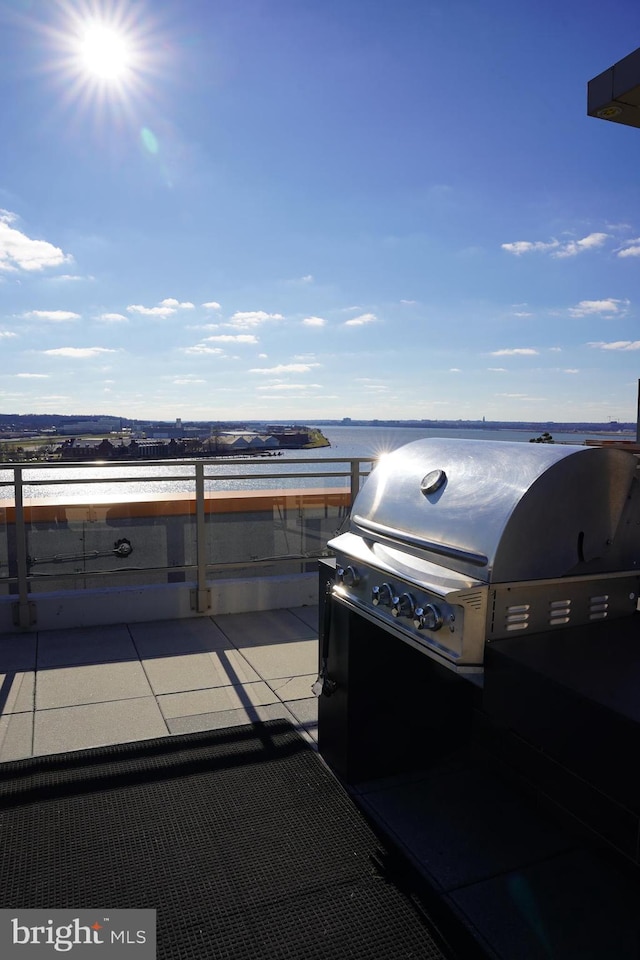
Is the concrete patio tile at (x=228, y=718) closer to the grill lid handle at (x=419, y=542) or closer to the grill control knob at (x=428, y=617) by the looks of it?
the grill lid handle at (x=419, y=542)

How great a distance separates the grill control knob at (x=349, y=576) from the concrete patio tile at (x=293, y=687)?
1.41 metres

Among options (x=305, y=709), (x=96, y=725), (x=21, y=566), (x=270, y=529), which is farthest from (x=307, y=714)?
(x=21, y=566)

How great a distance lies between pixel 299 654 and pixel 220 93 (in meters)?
5.31

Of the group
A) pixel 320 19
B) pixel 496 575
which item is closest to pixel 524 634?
pixel 496 575

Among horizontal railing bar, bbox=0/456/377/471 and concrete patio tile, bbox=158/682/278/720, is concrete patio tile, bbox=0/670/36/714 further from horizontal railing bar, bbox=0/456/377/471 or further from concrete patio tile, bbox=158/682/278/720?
horizontal railing bar, bbox=0/456/377/471

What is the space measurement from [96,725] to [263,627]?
192cm

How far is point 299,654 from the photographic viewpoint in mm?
4602

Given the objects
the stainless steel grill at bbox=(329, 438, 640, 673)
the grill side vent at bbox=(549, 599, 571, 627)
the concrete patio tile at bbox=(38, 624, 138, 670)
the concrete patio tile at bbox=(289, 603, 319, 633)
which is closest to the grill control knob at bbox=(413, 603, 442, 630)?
the stainless steel grill at bbox=(329, 438, 640, 673)

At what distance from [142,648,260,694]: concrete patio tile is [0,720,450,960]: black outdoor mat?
0.77 m

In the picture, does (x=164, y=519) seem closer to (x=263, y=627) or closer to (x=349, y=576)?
(x=263, y=627)

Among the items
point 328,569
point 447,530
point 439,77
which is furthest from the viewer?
point 439,77

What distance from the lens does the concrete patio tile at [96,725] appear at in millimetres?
3275

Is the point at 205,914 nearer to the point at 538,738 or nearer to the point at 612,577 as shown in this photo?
the point at 538,738

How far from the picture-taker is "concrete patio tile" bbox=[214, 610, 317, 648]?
4938 millimetres
